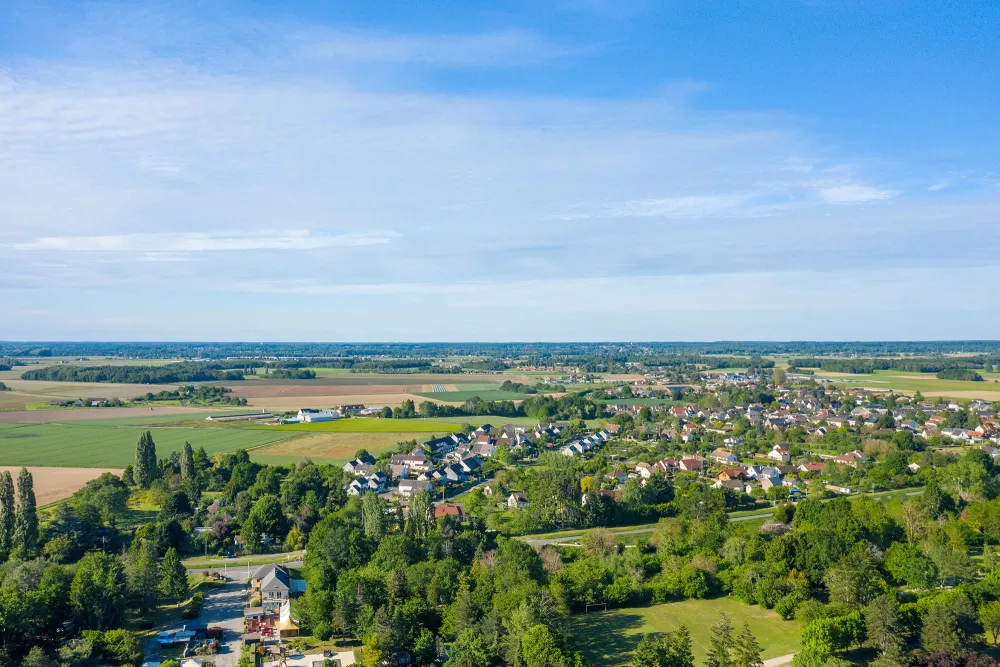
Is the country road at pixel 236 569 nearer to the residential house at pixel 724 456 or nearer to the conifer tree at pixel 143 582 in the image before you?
the conifer tree at pixel 143 582

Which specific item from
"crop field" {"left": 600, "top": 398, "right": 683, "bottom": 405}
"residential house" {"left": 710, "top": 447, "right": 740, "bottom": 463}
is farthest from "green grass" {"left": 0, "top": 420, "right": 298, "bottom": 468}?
"crop field" {"left": 600, "top": 398, "right": 683, "bottom": 405}

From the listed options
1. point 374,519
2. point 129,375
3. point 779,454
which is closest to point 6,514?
point 374,519

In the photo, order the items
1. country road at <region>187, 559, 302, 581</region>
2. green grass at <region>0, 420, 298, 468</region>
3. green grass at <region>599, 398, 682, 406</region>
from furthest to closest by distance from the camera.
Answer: green grass at <region>599, 398, 682, 406</region>, green grass at <region>0, 420, 298, 468</region>, country road at <region>187, 559, 302, 581</region>

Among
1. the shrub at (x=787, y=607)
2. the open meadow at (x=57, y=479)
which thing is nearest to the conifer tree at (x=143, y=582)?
the open meadow at (x=57, y=479)

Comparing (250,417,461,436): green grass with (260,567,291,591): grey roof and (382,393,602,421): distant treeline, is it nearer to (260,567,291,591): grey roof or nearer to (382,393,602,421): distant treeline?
(382,393,602,421): distant treeline

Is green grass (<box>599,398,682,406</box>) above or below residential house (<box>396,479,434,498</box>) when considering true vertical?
above

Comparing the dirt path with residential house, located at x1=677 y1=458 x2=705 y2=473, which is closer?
residential house, located at x1=677 y1=458 x2=705 y2=473
